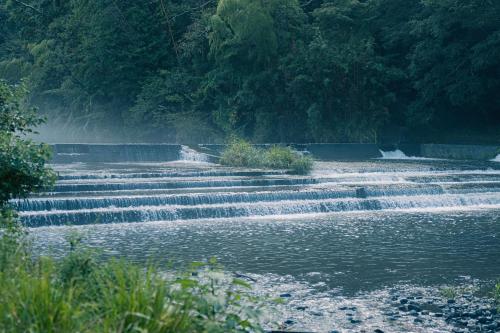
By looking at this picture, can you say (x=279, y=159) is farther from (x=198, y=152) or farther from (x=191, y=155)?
(x=191, y=155)

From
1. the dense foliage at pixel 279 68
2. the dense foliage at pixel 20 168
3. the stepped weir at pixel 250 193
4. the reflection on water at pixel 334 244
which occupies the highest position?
the dense foliage at pixel 279 68

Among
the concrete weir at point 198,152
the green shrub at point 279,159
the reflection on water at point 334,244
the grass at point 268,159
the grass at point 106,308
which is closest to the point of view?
the grass at point 106,308

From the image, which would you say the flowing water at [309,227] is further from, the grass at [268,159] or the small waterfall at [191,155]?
the small waterfall at [191,155]

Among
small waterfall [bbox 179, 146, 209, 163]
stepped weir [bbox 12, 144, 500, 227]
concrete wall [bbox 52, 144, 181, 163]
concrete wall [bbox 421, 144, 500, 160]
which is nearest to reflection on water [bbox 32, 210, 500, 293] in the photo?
stepped weir [bbox 12, 144, 500, 227]

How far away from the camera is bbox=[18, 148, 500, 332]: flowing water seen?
30.1 feet

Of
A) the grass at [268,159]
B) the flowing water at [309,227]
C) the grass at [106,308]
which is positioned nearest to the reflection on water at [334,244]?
the flowing water at [309,227]

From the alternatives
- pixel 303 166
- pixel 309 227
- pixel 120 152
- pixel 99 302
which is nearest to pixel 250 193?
pixel 309 227

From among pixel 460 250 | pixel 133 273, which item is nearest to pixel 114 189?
pixel 460 250

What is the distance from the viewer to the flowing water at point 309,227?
30.1 ft

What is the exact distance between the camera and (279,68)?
104ft

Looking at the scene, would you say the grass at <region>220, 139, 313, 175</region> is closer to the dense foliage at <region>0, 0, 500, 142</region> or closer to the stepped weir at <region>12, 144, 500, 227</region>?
the stepped weir at <region>12, 144, 500, 227</region>

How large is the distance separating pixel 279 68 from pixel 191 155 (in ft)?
23.8

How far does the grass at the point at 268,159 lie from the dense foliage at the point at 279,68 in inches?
304

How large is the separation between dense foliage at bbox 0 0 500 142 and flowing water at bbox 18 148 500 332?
339 inches
